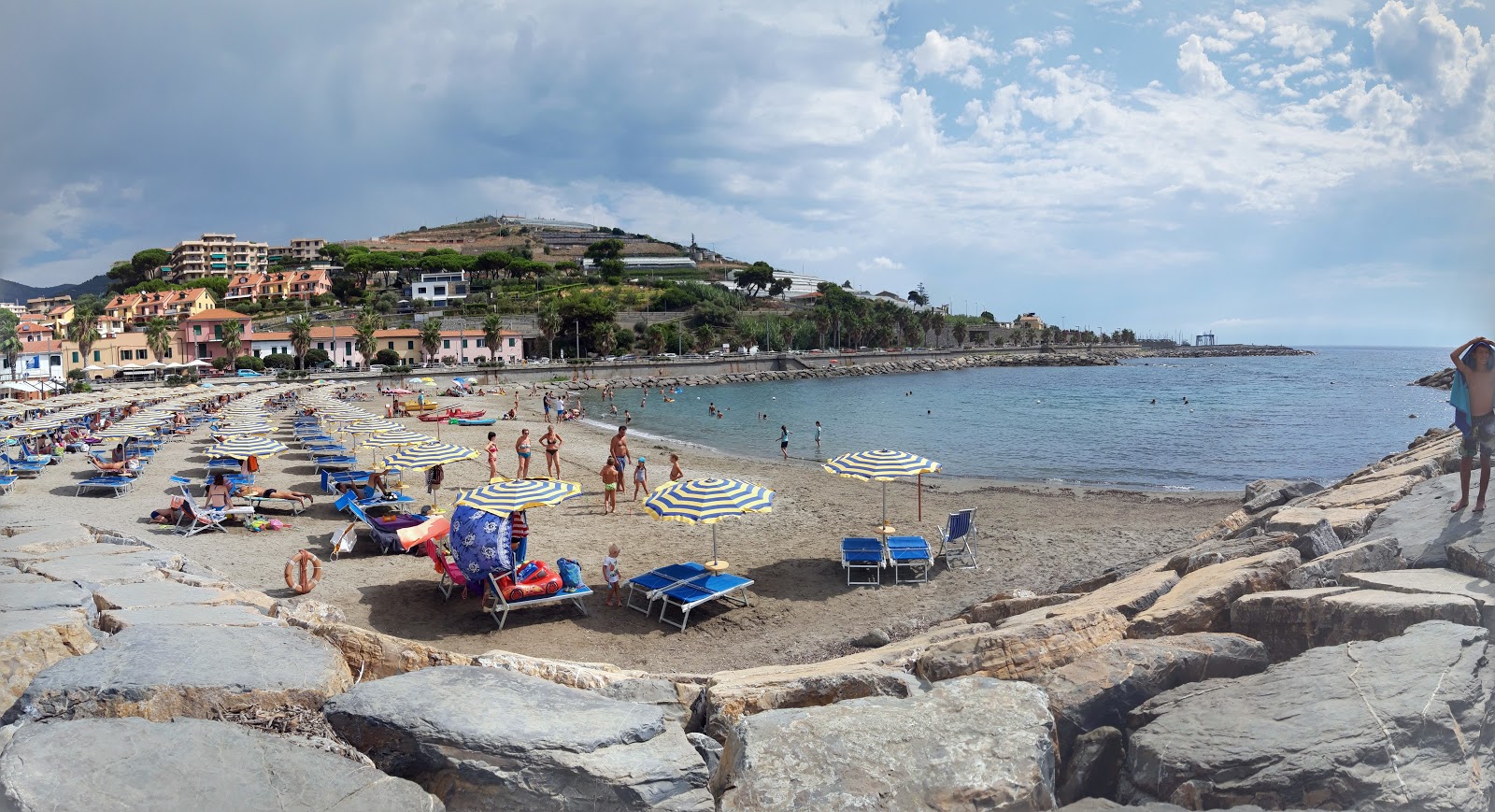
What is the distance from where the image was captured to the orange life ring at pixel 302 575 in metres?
10.4

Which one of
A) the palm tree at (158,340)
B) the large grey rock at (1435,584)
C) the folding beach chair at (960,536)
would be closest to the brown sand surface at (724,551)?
the folding beach chair at (960,536)

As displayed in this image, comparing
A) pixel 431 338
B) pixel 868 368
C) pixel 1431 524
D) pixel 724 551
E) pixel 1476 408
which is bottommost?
pixel 724 551

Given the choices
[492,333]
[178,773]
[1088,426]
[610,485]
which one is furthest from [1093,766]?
[492,333]

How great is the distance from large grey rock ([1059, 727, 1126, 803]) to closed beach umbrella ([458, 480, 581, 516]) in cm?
763

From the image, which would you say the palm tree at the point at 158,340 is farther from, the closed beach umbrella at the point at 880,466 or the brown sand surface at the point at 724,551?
the closed beach umbrella at the point at 880,466

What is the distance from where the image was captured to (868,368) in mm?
104812

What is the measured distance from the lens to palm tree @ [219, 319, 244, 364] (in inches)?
2672

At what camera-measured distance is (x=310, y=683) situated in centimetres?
384

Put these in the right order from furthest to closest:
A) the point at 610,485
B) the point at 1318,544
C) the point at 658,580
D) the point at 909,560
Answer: the point at 610,485, the point at 909,560, the point at 658,580, the point at 1318,544

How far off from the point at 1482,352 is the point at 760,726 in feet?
17.1

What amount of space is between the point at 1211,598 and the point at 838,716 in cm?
280

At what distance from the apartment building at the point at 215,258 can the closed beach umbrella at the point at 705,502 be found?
13781cm

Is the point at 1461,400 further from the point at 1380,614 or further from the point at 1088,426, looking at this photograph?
the point at 1088,426

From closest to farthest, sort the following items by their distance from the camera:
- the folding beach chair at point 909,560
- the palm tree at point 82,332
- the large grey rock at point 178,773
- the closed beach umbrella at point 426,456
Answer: the large grey rock at point 178,773 → the folding beach chair at point 909,560 → the closed beach umbrella at point 426,456 → the palm tree at point 82,332
